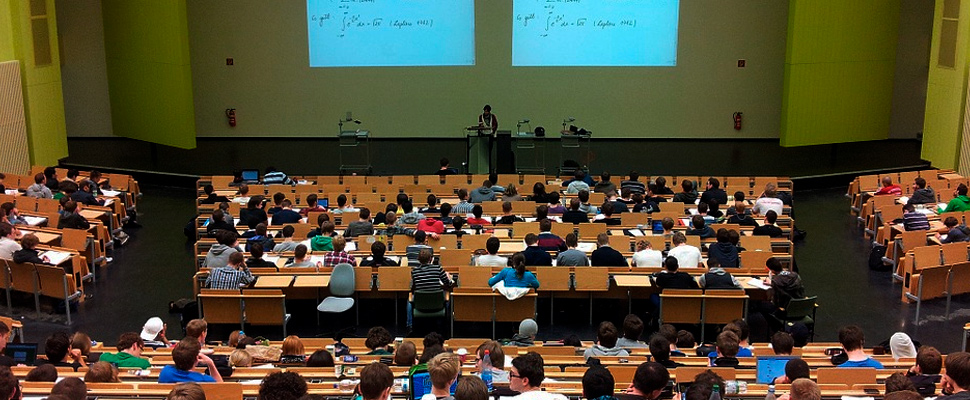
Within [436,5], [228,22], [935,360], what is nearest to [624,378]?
[935,360]

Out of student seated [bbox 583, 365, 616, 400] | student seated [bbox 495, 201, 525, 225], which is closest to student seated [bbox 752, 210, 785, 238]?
student seated [bbox 495, 201, 525, 225]

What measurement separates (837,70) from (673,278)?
11874 mm

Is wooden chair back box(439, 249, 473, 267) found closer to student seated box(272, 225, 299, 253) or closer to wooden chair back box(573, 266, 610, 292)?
wooden chair back box(573, 266, 610, 292)

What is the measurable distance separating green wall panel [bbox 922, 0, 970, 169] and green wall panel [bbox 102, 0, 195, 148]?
1544 centimetres

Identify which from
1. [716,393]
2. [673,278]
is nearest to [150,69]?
[673,278]

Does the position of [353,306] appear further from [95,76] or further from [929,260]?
[95,76]

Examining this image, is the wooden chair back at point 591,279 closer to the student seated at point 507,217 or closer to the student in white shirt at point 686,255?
the student in white shirt at point 686,255

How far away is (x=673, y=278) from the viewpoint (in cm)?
1195

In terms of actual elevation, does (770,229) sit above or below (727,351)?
above

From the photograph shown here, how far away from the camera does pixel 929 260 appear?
13.5 meters

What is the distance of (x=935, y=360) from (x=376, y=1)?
16454mm

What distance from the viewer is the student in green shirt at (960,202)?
15.8 meters

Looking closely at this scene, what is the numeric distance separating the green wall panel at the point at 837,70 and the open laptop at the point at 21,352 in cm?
1668

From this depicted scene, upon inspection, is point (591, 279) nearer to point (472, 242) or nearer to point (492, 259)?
point (492, 259)
